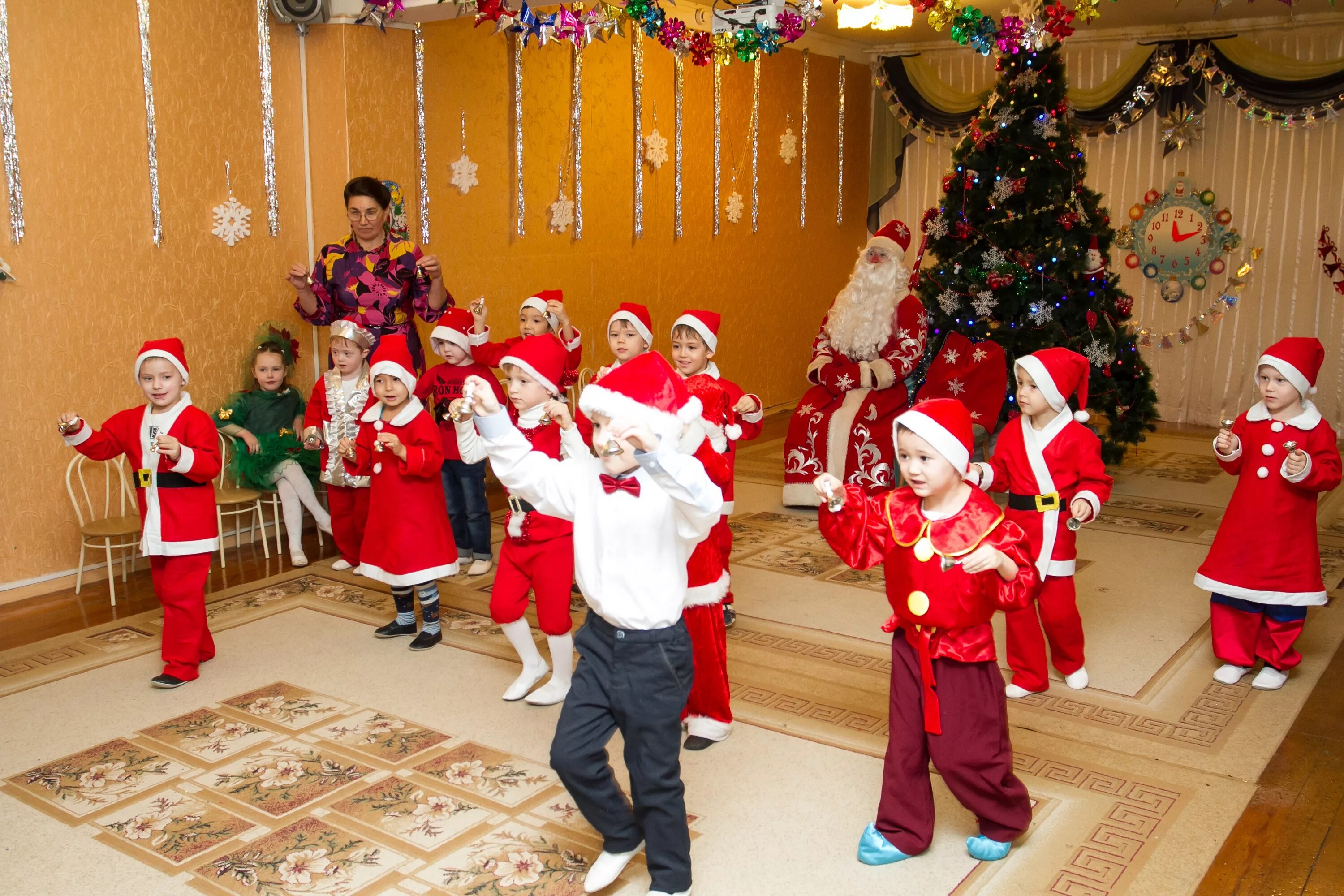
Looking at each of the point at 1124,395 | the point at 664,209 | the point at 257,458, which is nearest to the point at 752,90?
the point at 664,209

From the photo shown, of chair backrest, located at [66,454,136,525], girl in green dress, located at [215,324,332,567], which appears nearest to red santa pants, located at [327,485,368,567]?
girl in green dress, located at [215,324,332,567]

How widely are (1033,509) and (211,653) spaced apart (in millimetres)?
3268

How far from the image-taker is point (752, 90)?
966cm

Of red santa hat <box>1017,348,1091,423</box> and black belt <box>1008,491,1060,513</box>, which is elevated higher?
red santa hat <box>1017,348,1091,423</box>

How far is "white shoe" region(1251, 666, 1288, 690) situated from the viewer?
4238 millimetres

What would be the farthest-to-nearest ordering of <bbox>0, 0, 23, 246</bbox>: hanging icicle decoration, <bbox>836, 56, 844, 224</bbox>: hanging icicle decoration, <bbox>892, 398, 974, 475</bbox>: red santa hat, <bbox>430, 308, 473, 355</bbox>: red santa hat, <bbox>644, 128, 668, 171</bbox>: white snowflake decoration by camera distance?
<bbox>836, 56, 844, 224</bbox>: hanging icicle decoration, <bbox>644, 128, 668, 171</bbox>: white snowflake decoration, <bbox>430, 308, 473, 355</bbox>: red santa hat, <bbox>0, 0, 23, 246</bbox>: hanging icicle decoration, <bbox>892, 398, 974, 475</bbox>: red santa hat

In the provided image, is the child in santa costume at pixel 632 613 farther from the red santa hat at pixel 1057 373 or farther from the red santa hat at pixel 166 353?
the red santa hat at pixel 166 353

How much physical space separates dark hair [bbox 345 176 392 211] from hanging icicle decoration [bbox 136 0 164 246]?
93 cm

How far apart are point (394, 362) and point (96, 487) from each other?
2170 mm

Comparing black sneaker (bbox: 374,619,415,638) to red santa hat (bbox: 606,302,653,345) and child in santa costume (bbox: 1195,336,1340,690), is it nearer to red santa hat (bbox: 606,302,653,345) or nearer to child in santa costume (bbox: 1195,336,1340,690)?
red santa hat (bbox: 606,302,653,345)

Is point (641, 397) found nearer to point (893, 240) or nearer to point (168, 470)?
point (168, 470)

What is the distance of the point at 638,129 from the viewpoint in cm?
845

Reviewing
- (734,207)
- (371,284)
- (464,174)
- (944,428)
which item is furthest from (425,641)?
(734,207)

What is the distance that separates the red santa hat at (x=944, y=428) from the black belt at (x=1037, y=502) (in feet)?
3.93
